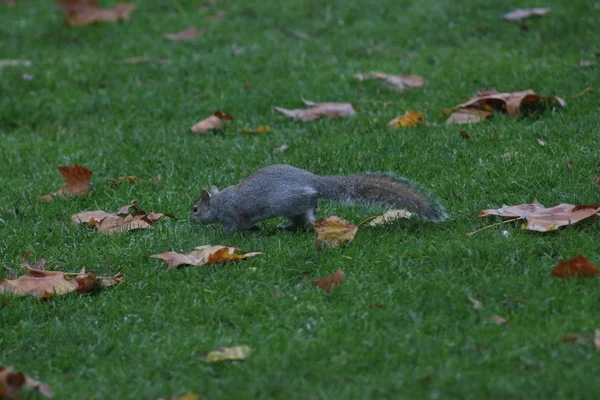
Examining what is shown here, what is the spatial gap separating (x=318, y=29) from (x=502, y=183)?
5.16 metres

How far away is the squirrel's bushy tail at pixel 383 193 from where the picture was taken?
5.03m

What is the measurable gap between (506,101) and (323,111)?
150cm

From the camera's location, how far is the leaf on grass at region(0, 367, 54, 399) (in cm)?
364

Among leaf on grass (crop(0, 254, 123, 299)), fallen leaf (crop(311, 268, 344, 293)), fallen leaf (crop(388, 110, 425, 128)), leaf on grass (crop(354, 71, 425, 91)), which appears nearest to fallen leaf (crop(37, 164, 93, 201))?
leaf on grass (crop(0, 254, 123, 299))

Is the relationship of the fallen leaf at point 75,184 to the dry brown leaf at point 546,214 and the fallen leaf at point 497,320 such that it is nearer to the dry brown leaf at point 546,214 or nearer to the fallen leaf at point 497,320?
the dry brown leaf at point 546,214

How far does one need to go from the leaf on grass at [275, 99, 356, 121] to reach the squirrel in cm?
214

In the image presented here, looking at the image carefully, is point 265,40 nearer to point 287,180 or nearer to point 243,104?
point 243,104

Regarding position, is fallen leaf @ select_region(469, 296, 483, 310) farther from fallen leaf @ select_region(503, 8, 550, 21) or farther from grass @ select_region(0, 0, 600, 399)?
fallen leaf @ select_region(503, 8, 550, 21)

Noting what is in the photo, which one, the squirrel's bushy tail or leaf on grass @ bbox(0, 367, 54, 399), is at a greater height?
leaf on grass @ bbox(0, 367, 54, 399)

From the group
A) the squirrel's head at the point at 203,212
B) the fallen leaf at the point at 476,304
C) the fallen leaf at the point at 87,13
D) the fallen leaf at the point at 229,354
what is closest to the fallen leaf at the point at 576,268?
the fallen leaf at the point at 476,304

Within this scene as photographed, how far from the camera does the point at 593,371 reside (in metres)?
3.54

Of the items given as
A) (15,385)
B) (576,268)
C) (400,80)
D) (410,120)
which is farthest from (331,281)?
(400,80)

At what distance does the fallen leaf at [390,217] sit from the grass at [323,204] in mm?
66

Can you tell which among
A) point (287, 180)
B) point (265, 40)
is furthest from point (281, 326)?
point (265, 40)
